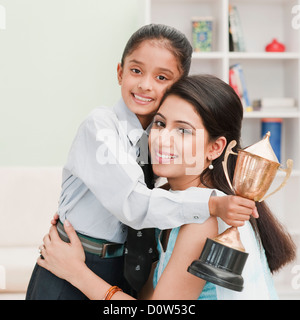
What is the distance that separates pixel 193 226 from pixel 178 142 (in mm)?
232

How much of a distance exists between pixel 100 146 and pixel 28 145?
2282mm

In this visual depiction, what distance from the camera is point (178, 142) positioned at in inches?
51.7

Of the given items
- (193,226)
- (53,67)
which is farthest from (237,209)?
(53,67)

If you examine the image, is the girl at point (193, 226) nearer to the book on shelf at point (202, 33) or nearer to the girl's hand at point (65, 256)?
the girl's hand at point (65, 256)

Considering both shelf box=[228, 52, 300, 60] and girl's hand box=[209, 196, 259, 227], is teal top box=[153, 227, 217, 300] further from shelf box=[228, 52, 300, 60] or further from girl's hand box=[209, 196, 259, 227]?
shelf box=[228, 52, 300, 60]

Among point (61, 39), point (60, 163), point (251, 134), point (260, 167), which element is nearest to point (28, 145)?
point (60, 163)

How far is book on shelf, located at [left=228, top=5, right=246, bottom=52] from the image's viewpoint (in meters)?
3.25

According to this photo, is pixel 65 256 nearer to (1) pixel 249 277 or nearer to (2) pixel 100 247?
(2) pixel 100 247

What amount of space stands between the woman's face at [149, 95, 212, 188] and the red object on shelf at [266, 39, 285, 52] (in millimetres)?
2198

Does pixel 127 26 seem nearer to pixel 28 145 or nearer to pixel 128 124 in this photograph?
pixel 28 145

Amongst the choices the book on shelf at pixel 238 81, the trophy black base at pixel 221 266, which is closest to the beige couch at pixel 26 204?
the book on shelf at pixel 238 81

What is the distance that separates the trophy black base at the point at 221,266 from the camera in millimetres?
1073

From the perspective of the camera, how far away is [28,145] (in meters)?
3.49
